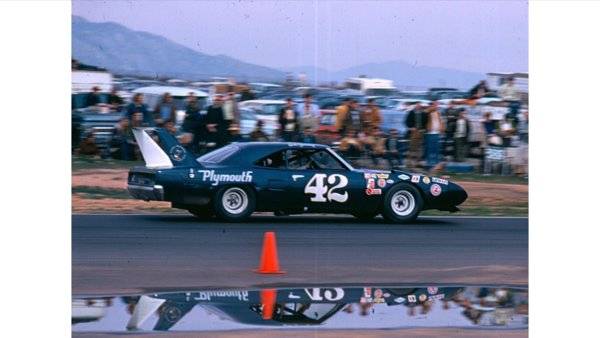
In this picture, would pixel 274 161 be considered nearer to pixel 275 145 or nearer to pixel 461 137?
pixel 275 145

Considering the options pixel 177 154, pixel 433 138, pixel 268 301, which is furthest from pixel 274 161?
pixel 268 301

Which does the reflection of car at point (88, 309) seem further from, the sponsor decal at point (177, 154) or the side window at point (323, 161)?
the side window at point (323, 161)

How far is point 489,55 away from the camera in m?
17.7

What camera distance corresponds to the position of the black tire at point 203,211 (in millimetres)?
16428

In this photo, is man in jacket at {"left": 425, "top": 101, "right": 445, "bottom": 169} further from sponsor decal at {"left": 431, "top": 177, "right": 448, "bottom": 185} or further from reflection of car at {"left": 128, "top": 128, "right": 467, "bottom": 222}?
reflection of car at {"left": 128, "top": 128, "right": 467, "bottom": 222}

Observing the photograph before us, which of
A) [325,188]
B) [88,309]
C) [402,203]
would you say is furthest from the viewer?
[402,203]

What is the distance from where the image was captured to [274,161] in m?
16.6

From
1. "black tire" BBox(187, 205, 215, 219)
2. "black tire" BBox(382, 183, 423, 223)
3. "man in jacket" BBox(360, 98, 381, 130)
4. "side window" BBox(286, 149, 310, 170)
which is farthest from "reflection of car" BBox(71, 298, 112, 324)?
"man in jacket" BBox(360, 98, 381, 130)

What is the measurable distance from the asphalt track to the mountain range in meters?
2.07

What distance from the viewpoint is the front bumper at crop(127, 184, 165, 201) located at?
1600 cm

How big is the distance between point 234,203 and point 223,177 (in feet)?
1.30

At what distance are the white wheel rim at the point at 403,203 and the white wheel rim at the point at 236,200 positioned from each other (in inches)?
82.8
